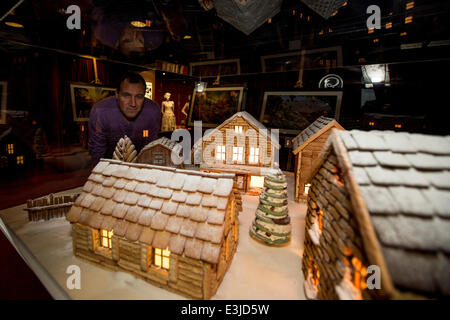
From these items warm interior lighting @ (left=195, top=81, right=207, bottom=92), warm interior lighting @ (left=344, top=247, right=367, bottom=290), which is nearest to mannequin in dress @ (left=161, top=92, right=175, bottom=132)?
warm interior lighting @ (left=195, top=81, right=207, bottom=92)

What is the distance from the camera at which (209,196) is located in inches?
138

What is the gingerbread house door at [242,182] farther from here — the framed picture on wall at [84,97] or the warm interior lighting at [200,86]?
the framed picture on wall at [84,97]

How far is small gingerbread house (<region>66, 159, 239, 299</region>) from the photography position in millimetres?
3252

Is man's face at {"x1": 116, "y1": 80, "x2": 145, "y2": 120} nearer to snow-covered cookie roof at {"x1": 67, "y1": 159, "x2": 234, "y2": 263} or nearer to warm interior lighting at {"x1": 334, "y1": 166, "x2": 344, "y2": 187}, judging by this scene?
snow-covered cookie roof at {"x1": 67, "y1": 159, "x2": 234, "y2": 263}

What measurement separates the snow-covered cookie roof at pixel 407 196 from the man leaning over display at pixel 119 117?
19.1ft

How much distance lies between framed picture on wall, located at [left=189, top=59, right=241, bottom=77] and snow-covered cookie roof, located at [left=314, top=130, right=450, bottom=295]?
6465 millimetres

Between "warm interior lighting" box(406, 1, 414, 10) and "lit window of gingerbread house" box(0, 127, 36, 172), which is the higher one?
"warm interior lighting" box(406, 1, 414, 10)

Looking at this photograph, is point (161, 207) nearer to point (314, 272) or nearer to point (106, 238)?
point (106, 238)

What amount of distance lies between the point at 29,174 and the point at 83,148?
1.46 metres

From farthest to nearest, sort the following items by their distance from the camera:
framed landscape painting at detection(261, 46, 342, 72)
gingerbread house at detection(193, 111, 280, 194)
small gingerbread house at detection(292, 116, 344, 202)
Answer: gingerbread house at detection(193, 111, 280, 194) → framed landscape painting at detection(261, 46, 342, 72) → small gingerbread house at detection(292, 116, 344, 202)

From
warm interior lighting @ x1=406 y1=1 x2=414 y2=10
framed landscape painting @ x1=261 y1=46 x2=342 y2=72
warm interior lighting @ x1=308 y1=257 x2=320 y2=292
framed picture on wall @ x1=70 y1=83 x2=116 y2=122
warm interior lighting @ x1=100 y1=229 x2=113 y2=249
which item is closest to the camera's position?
warm interior lighting @ x1=308 y1=257 x2=320 y2=292

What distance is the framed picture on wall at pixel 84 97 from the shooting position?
18.7 ft

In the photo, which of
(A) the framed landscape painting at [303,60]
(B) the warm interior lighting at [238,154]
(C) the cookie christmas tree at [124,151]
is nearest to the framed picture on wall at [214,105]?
(A) the framed landscape painting at [303,60]

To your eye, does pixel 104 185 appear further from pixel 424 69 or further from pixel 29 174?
pixel 424 69
